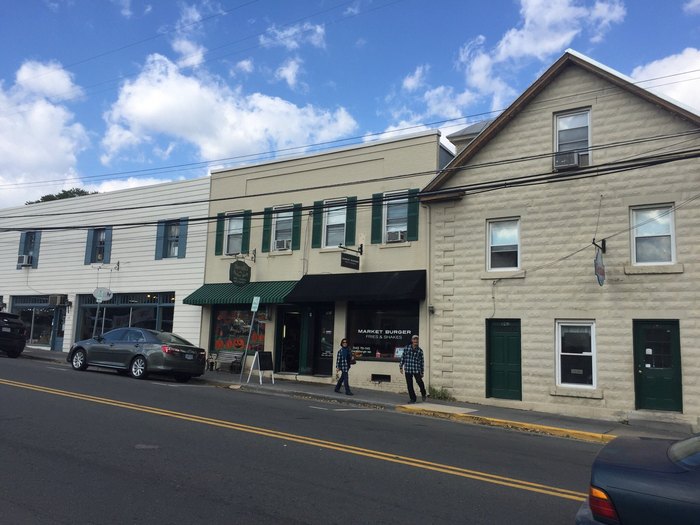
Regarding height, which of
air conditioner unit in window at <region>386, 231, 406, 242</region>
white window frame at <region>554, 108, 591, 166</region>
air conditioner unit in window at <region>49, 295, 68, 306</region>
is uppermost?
white window frame at <region>554, 108, 591, 166</region>

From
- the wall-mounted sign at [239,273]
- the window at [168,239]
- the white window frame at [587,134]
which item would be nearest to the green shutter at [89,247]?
the window at [168,239]

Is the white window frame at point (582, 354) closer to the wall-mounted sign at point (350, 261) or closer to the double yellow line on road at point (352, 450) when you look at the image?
the wall-mounted sign at point (350, 261)

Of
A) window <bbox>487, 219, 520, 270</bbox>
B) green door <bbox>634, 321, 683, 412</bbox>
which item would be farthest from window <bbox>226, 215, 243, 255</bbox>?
green door <bbox>634, 321, 683, 412</bbox>

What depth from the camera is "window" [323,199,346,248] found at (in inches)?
755

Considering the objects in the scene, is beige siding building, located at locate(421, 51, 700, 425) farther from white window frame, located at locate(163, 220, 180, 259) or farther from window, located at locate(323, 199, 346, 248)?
white window frame, located at locate(163, 220, 180, 259)

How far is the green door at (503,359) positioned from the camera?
15.3 m

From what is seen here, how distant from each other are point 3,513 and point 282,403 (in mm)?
8407

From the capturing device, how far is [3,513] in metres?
5.14

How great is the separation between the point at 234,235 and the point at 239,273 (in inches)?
83.5

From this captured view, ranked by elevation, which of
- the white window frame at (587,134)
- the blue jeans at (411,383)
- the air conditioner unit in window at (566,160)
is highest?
the white window frame at (587,134)

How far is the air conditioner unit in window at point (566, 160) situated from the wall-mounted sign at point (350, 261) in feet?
20.5

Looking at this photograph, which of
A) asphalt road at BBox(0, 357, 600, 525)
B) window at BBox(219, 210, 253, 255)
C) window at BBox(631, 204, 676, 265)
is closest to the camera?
asphalt road at BBox(0, 357, 600, 525)

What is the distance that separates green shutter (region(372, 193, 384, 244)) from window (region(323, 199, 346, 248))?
1.25 meters

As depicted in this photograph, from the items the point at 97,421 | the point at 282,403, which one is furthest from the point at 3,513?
the point at 282,403
